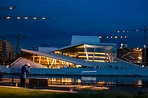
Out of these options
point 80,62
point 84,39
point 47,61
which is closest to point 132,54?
point 84,39

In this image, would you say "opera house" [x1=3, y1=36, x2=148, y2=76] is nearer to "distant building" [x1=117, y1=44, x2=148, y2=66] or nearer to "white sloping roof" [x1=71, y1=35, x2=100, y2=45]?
"white sloping roof" [x1=71, y1=35, x2=100, y2=45]

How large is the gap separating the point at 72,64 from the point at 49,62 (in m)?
5.14

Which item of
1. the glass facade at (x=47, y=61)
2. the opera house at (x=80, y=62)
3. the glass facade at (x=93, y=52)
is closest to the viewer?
the opera house at (x=80, y=62)

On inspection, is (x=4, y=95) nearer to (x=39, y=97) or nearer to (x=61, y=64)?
(x=39, y=97)

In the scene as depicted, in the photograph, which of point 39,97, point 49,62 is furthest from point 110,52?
point 39,97

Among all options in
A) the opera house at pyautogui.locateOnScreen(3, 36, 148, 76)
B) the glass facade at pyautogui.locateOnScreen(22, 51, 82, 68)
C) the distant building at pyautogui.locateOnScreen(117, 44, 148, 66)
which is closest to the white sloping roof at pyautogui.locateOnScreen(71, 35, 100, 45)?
the opera house at pyautogui.locateOnScreen(3, 36, 148, 76)

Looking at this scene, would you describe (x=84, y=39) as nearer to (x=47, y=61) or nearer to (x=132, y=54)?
(x=47, y=61)

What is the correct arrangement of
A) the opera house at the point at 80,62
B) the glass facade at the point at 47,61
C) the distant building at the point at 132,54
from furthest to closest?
the distant building at the point at 132,54 < the glass facade at the point at 47,61 < the opera house at the point at 80,62

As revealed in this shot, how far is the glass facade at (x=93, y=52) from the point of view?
277ft

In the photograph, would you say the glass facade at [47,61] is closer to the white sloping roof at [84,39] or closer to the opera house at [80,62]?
the opera house at [80,62]

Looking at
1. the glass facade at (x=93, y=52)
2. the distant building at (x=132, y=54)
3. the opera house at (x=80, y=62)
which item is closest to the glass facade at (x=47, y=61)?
the opera house at (x=80, y=62)

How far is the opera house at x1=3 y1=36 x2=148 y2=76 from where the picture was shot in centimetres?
6322

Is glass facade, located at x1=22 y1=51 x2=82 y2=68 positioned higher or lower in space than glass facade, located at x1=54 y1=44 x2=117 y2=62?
lower

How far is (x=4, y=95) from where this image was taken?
50.1ft
